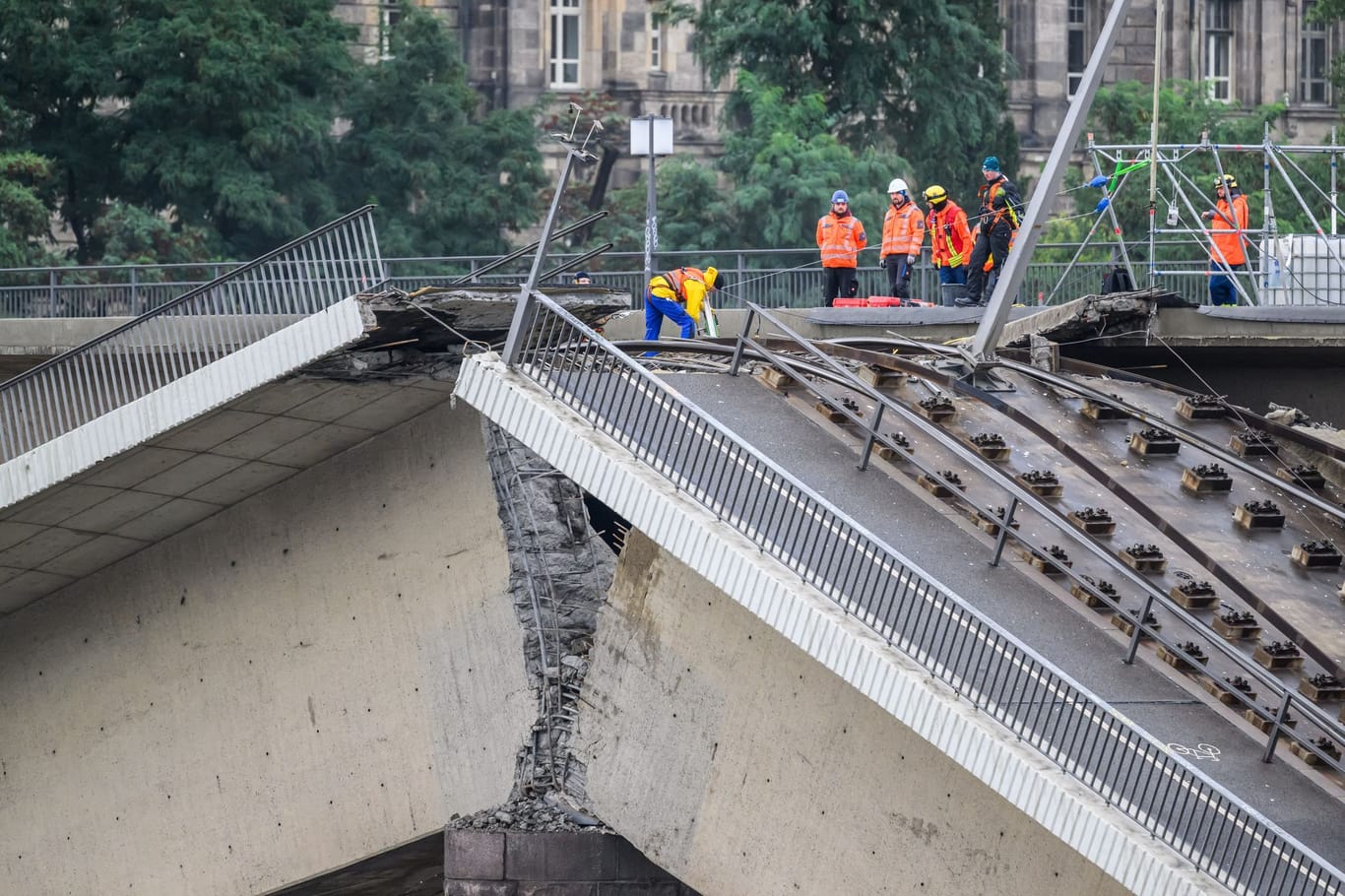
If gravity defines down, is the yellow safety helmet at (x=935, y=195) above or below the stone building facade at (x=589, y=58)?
below

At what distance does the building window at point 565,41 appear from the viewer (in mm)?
57656

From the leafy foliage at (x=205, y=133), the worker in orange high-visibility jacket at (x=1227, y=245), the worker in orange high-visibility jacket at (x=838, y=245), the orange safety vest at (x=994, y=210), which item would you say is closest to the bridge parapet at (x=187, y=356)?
the orange safety vest at (x=994, y=210)

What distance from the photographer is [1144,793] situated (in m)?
14.5

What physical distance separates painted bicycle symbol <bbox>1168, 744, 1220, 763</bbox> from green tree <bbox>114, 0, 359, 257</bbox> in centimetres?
2995

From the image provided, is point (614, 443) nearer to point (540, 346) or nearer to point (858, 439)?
point (540, 346)

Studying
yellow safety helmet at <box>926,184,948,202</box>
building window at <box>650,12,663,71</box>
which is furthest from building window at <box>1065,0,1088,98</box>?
yellow safety helmet at <box>926,184,948,202</box>

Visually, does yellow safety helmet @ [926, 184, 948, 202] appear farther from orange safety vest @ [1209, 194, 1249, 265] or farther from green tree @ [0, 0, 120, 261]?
green tree @ [0, 0, 120, 261]

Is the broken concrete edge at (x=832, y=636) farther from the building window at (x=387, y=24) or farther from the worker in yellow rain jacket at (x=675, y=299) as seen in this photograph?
the building window at (x=387, y=24)

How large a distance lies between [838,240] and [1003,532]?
10369 mm

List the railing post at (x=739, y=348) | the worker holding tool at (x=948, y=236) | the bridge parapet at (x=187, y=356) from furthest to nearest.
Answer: the worker holding tool at (x=948, y=236)
the railing post at (x=739, y=348)
the bridge parapet at (x=187, y=356)

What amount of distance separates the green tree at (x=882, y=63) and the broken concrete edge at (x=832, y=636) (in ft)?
94.5

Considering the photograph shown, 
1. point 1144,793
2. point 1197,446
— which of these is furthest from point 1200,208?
point 1144,793

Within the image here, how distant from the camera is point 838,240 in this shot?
27266 mm

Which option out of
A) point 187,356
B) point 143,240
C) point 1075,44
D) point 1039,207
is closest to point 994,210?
point 1039,207
